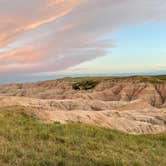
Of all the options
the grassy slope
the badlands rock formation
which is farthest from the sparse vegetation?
the grassy slope

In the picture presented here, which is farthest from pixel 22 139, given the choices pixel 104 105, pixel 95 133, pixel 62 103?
pixel 104 105

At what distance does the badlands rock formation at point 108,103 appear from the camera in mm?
36656

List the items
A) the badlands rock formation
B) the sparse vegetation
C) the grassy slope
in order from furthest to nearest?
the sparse vegetation, the badlands rock formation, the grassy slope

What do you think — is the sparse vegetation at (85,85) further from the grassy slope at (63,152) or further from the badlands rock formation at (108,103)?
the grassy slope at (63,152)

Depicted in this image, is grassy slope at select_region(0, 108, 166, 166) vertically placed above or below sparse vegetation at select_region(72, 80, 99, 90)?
above

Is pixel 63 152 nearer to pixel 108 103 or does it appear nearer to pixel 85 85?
pixel 108 103

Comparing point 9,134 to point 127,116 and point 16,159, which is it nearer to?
point 16,159

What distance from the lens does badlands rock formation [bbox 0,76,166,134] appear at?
36.7m

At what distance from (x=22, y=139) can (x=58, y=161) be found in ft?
9.79

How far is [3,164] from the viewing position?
757 centimetres

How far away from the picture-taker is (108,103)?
2527 inches

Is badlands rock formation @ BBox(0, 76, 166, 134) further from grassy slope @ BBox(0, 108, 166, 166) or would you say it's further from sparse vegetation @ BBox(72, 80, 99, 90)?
grassy slope @ BBox(0, 108, 166, 166)

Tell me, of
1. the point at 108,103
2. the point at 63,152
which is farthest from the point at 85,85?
the point at 63,152

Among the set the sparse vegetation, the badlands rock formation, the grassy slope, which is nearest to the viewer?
the grassy slope
